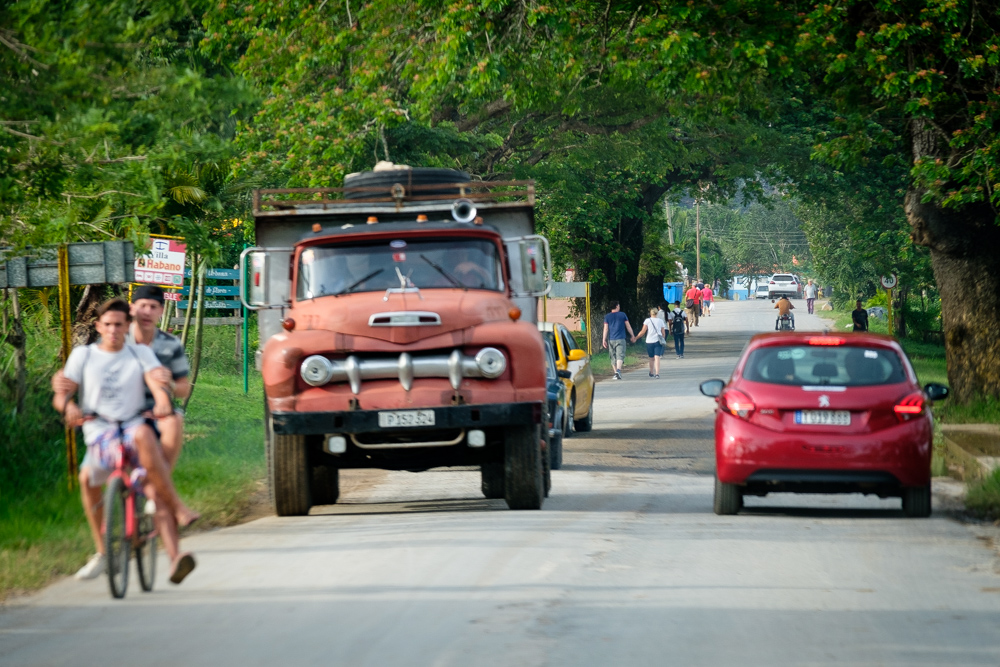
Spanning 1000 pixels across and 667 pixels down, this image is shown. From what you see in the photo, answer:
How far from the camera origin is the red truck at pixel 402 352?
11.6 m

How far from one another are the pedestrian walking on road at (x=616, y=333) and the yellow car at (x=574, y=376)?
41.2ft

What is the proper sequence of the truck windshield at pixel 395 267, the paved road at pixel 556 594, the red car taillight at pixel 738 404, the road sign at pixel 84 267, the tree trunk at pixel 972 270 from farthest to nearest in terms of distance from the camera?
1. the tree trunk at pixel 972 270
2. the road sign at pixel 84 267
3. the truck windshield at pixel 395 267
4. the red car taillight at pixel 738 404
5. the paved road at pixel 556 594

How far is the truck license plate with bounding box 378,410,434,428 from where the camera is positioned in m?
11.5

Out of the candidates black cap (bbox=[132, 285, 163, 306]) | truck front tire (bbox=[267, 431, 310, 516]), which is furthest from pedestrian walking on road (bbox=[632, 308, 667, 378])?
black cap (bbox=[132, 285, 163, 306])

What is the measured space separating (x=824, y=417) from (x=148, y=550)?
5766 mm

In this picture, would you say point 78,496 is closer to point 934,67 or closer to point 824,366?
point 824,366

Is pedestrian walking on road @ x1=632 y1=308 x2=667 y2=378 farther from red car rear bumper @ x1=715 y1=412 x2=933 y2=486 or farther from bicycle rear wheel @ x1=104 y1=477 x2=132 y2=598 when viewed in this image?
bicycle rear wheel @ x1=104 y1=477 x2=132 y2=598

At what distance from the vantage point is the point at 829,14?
1797 cm

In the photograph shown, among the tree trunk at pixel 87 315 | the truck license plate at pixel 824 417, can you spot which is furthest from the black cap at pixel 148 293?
the tree trunk at pixel 87 315

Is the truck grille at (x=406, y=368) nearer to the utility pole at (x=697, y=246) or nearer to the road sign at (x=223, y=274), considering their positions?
the road sign at (x=223, y=274)

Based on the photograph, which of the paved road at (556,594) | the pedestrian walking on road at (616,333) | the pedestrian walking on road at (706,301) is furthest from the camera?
the pedestrian walking on road at (706,301)

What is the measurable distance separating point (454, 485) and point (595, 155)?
21.2 m

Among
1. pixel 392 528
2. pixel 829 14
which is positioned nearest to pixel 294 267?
pixel 392 528

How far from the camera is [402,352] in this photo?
459 inches
